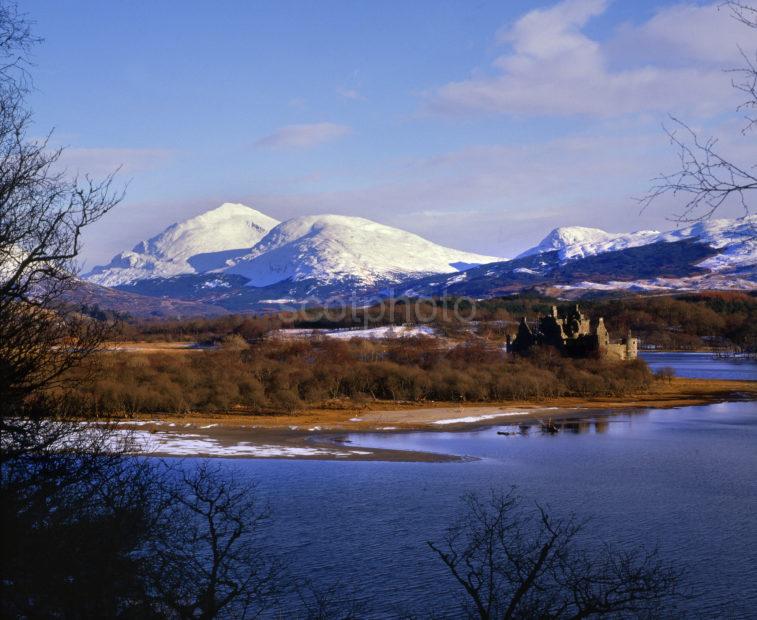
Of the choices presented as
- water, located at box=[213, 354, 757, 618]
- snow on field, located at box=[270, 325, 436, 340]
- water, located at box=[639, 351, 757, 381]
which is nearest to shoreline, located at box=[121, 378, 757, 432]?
water, located at box=[213, 354, 757, 618]

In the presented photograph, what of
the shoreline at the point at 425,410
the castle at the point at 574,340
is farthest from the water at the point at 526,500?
the castle at the point at 574,340

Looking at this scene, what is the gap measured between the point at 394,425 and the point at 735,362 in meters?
70.5

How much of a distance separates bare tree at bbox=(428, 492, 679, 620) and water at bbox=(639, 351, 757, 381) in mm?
59966

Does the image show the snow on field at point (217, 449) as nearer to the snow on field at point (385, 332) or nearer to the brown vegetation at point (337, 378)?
the brown vegetation at point (337, 378)

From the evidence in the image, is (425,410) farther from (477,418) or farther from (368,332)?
(368,332)

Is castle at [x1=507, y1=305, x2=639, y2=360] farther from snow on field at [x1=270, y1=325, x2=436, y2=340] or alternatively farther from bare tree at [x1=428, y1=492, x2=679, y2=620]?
bare tree at [x1=428, y1=492, x2=679, y2=620]

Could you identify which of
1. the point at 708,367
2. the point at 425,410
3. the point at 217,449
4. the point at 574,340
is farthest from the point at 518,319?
the point at 217,449

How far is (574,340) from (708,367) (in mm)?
24015

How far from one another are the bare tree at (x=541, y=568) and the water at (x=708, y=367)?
5997 centimetres

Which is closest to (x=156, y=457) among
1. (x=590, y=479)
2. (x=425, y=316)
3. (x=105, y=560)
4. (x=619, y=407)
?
(x=590, y=479)

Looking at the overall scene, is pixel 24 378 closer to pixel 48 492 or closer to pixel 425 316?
pixel 48 492

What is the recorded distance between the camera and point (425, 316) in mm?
119312

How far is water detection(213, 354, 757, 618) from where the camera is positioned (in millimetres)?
14492

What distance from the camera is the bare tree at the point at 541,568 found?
10758 millimetres
